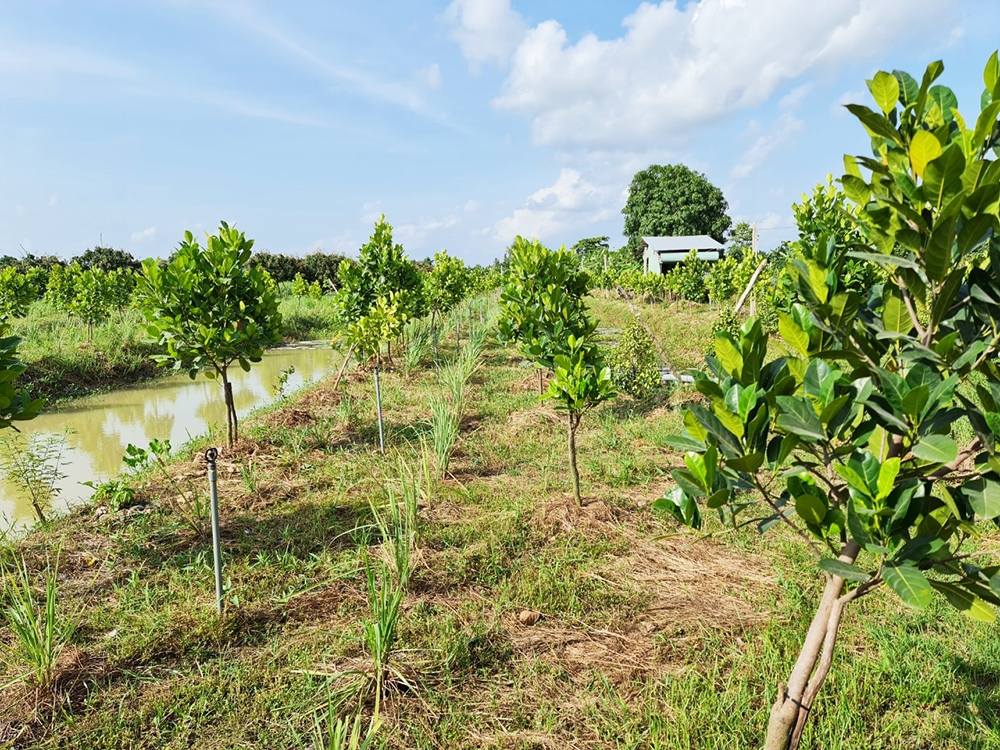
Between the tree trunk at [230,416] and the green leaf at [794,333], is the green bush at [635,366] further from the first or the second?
the green leaf at [794,333]

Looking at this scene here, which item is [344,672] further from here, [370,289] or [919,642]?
[370,289]

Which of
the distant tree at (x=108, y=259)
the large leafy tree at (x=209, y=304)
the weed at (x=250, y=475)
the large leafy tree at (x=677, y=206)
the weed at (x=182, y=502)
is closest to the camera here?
the weed at (x=182, y=502)

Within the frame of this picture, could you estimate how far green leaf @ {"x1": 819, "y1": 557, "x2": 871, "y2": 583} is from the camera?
125 cm

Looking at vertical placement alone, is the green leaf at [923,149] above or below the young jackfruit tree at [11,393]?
above

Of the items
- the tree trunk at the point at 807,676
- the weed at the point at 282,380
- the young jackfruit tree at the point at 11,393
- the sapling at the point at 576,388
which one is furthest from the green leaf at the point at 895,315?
the weed at the point at 282,380

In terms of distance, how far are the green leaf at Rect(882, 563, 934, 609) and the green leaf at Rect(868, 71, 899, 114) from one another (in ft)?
3.56

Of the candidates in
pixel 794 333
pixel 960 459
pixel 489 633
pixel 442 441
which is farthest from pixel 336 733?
pixel 442 441

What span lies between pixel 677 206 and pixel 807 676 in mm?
44859

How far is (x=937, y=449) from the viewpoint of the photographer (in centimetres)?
114

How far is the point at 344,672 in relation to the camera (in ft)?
7.96

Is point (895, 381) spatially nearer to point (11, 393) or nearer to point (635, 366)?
point (11, 393)

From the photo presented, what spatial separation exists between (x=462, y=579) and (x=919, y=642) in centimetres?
234

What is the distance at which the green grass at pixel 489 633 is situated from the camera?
230cm

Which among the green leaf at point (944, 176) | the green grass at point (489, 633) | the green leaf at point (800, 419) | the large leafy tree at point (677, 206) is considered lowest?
the green grass at point (489, 633)
